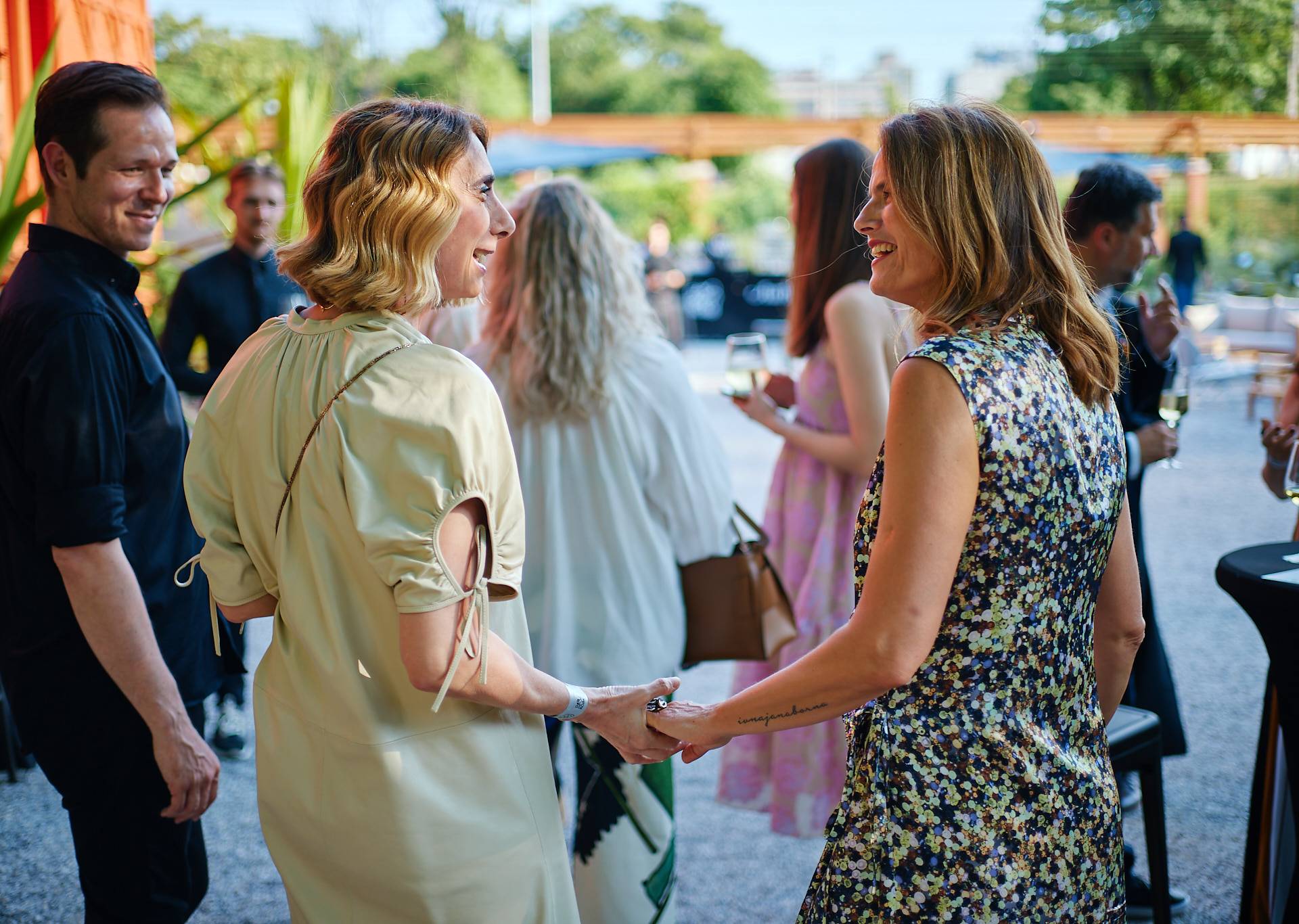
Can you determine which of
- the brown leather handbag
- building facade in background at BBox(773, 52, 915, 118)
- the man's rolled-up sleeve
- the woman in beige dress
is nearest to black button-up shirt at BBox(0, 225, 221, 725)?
the man's rolled-up sleeve

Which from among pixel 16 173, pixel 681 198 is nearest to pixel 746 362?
pixel 16 173

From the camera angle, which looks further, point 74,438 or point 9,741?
point 9,741

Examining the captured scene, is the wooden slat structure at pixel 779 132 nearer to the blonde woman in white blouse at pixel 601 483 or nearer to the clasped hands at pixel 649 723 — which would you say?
the blonde woman in white blouse at pixel 601 483

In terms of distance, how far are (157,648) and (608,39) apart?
51598 millimetres

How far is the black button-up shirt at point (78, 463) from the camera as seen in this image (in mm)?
1748

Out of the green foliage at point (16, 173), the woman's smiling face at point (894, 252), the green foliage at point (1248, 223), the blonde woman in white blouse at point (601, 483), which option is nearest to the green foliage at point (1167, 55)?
the green foliage at point (1248, 223)

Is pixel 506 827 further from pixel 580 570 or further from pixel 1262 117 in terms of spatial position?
pixel 1262 117

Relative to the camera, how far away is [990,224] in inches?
54.5

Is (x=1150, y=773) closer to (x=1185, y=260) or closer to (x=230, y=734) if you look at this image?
(x=230, y=734)

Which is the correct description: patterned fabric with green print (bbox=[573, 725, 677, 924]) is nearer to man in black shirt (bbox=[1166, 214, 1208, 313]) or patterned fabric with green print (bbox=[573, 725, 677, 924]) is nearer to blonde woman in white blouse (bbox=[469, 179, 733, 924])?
blonde woman in white blouse (bbox=[469, 179, 733, 924])

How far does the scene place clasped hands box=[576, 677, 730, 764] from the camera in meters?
1.57

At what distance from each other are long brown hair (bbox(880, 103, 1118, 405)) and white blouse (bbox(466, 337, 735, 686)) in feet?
3.31

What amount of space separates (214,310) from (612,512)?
2.69m

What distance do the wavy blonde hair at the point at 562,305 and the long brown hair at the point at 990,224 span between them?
0.99 meters
